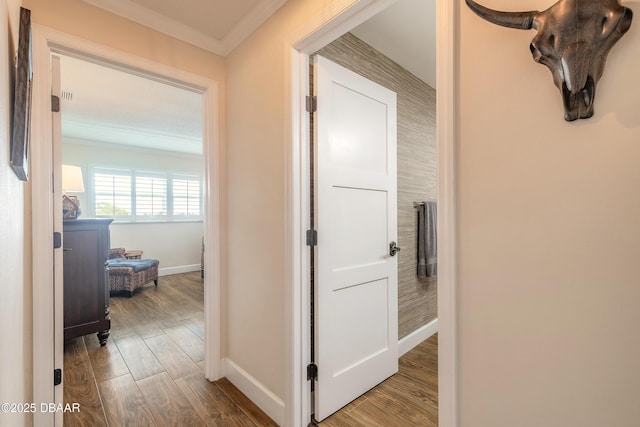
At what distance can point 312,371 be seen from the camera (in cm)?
163

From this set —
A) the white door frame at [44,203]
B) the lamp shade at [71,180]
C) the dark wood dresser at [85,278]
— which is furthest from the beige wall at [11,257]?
the lamp shade at [71,180]

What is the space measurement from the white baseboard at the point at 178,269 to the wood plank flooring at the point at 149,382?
2284 mm

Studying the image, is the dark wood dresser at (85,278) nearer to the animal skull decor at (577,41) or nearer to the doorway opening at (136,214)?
the doorway opening at (136,214)

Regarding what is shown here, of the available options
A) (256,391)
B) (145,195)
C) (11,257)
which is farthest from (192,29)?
(145,195)

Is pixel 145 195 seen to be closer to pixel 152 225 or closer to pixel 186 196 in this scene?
pixel 152 225

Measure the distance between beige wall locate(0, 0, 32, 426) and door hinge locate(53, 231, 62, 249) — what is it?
10 cm

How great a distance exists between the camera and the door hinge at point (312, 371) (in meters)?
1.62

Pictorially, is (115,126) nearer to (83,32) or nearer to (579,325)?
(83,32)

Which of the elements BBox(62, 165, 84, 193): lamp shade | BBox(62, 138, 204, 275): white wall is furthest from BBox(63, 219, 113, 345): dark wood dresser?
BBox(62, 138, 204, 275): white wall

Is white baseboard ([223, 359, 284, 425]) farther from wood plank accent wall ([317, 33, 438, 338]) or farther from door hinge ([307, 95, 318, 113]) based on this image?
door hinge ([307, 95, 318, 113])

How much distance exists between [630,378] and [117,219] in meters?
6.30

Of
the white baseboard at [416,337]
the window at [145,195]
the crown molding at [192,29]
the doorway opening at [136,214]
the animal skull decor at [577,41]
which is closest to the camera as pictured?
the animal skull decor at [577,41]

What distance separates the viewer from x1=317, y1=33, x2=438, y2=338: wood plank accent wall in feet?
7.75

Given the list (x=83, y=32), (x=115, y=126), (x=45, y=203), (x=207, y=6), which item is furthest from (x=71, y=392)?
(x=115, y=126)
